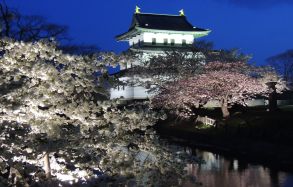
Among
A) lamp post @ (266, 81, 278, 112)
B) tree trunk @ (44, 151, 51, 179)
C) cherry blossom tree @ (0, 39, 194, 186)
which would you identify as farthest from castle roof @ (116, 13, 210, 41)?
tree trunk @ (44, 151, 51, 179)

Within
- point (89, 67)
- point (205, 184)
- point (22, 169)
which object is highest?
point (89, 67)

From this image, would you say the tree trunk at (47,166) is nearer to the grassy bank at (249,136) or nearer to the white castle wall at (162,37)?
the grassy bank at (249,136)

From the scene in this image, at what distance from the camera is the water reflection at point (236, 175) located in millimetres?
16306

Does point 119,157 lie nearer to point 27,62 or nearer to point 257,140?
point 27,62

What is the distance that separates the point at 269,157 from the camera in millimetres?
22734

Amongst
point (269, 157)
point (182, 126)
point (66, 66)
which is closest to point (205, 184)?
point (269, 157)

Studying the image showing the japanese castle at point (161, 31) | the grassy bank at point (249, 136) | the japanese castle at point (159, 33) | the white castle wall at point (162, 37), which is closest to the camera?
the grassy bank at point (249, 136)

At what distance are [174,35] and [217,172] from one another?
40.5 m

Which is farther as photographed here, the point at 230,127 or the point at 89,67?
the point at 230,127

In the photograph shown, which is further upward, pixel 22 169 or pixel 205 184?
pixel 22 169

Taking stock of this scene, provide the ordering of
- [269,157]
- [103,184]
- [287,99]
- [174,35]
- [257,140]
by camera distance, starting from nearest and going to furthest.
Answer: [103,184]
[269,157]
[257,140]
[287,99]
[174,35]

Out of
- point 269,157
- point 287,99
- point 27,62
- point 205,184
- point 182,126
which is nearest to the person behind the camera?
point 27,62

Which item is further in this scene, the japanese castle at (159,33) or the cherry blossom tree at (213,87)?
the japanese castle at (159,33)

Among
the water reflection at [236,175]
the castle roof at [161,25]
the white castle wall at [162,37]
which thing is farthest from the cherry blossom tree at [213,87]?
the white castle wall at [162,37]
